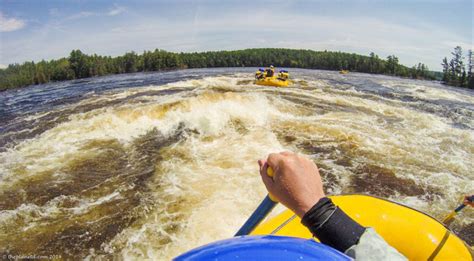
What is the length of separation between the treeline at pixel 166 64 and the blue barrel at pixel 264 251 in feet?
232

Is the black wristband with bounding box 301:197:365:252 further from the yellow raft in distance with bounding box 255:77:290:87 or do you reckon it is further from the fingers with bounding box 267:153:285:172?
the yellow raft in distance with bounding box 255:77:290:87

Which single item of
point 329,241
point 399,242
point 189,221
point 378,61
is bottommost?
point 189,221

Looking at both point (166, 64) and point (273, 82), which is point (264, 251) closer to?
point (273, 82)

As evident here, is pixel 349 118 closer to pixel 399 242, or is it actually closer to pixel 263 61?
pixel 399 242

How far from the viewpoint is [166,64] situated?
3110 inches

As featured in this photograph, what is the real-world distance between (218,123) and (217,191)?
486cm

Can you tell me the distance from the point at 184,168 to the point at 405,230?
194 inches

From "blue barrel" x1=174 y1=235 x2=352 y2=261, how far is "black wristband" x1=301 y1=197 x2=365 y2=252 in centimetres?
12

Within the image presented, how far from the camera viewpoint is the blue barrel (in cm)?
99

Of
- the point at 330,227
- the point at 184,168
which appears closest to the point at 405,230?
the point at 330,227

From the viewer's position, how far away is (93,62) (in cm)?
6869

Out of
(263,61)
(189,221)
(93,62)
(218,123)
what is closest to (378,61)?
(263,61)

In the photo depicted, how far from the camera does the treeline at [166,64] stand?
64250mm

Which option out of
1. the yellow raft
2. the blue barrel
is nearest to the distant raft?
the yellow raft
